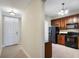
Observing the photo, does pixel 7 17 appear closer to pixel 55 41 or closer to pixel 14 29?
pixel 14 29

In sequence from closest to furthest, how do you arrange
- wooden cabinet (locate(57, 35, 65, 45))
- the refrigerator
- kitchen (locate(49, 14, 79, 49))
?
kitchen (locate(49, 14, 79, 49))
wooden cabinet (locate(57, 35, 65, 45))
the refrigerator

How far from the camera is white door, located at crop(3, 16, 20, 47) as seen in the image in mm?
7309

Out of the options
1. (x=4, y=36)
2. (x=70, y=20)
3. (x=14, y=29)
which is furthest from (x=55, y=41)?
(x=4, y=36)

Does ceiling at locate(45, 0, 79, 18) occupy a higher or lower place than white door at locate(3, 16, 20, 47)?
higher

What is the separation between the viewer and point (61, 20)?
28.8 feet

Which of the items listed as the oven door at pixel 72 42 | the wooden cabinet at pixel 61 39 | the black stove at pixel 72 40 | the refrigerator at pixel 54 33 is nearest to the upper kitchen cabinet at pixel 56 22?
the refrigerator at pixel 54 33

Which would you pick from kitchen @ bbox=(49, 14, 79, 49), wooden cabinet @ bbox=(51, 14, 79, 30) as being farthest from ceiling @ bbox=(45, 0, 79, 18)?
kitchen @ bbox=(49, 14, 79, 49)

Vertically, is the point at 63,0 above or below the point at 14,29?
above

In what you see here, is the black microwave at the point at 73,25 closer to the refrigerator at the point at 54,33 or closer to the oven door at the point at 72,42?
the oven door at the point at 72,42

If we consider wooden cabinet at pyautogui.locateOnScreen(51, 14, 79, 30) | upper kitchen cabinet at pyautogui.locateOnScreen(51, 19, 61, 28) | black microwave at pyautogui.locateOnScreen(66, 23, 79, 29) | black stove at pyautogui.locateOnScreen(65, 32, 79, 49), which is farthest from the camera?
upper kitchen cabinet at pyautogui.locateOnScreen(51, 19, 61, 28)

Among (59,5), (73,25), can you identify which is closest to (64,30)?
(73,25)

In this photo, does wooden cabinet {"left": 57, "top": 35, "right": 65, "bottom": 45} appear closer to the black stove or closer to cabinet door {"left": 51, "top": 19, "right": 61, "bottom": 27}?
the black stove

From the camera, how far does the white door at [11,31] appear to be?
7.31m

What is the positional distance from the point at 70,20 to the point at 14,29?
4681 millimetres
